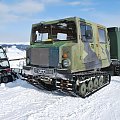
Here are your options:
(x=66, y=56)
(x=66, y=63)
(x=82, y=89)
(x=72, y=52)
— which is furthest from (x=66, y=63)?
(x=82, y=89)

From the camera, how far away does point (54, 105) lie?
282 inches

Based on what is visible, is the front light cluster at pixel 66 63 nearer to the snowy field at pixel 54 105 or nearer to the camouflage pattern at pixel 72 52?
the camouflage pattern at pixel 72 52

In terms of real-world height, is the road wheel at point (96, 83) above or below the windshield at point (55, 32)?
below

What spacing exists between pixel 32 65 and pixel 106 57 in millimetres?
3524

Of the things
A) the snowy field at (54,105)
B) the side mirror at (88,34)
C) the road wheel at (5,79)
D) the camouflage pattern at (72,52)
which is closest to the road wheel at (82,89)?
the snowy field at (54,105)

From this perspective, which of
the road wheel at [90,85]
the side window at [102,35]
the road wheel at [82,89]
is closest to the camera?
the road wheel at [82,89]

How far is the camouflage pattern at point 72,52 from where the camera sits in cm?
794

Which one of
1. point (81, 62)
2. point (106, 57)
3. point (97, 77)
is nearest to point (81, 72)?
point (81, 62)

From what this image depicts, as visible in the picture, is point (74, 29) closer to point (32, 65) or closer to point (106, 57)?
point (32, 65)

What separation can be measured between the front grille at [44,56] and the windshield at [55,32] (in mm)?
713

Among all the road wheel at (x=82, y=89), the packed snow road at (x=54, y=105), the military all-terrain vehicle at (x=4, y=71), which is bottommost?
the packed snow road at (x=54, y=105)

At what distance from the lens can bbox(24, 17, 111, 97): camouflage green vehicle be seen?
7.91 m

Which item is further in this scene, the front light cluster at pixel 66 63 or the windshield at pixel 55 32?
the windshield at pixel 55 32

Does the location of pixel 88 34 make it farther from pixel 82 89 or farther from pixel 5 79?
pixel 5 79
